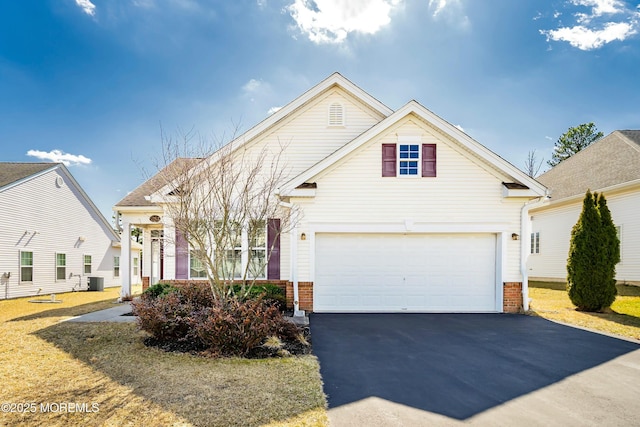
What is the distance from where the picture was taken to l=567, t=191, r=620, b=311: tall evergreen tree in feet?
36.8

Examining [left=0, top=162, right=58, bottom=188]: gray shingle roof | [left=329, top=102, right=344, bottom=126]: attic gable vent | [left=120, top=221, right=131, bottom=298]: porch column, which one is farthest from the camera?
[left=0, top=162, right=58, bottom=188]: gray shingle roof

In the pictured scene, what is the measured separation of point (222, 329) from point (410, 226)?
21.6 feet

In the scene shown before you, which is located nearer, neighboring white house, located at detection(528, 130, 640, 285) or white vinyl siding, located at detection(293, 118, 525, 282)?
white vinyl siding, located at detection(293, 118, 525, 282)

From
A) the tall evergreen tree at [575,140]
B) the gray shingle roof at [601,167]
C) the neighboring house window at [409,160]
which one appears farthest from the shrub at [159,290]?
the tall evergreen tree at [575,140]

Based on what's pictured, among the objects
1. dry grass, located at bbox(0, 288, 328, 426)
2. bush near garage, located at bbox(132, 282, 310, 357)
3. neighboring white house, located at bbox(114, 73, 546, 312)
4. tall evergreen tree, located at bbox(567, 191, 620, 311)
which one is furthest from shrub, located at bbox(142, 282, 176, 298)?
tall evergreen tree, located at bbox(567, 191, 620, 311)

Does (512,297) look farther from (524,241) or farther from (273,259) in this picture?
(273,259)

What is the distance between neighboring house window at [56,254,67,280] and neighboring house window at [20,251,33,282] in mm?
1822

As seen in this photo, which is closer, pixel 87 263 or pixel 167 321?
pixel 167 321

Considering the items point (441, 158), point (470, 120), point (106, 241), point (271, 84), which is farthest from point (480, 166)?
point (106, 241)

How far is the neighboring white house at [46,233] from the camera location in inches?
646

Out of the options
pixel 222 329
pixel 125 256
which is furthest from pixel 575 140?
pixel 222 329

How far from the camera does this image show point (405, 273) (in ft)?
36.4

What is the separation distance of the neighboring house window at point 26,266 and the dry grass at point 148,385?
38.9 ft

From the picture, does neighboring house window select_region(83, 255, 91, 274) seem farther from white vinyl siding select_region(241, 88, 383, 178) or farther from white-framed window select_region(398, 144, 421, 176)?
white-framed window select_region(398, 144, 421, 176)
